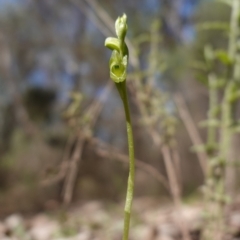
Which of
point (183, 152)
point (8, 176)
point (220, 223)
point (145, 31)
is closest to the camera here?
point (220, 223)

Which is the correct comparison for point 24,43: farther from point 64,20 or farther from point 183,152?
point 183,152

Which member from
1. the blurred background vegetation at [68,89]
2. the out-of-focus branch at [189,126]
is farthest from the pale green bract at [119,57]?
the blurred background vegetation at [68,89]

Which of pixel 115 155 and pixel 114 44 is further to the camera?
pixel 115 155

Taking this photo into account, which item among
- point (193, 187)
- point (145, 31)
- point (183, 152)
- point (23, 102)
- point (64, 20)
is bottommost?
point (193, 187)

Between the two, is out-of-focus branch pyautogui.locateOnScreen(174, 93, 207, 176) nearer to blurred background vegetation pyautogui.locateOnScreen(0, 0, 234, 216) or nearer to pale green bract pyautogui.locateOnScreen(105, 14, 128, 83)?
pale green bract pyautogui.locateOnScreen(105, 14, 128, 83)

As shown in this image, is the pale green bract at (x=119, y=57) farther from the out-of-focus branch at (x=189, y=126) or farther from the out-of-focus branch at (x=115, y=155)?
the out-of-focus branch at (x=189, y=126)

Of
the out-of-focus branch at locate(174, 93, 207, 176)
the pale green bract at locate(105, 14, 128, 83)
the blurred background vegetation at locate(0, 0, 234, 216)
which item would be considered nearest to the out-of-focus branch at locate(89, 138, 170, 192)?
the out-of-focus branch at locate(174, 93, 207, 176)

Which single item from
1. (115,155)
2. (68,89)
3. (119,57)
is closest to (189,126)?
(115,155)

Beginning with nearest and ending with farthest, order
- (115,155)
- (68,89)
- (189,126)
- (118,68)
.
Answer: (118,68) < (115,155) < (189,126) < (68,89)

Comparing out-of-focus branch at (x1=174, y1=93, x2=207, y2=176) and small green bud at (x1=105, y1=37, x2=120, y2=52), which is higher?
out-of-focus branch at (x1=174, y1=93, x2=207, y2=176)

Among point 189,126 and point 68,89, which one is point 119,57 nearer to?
point 189,126

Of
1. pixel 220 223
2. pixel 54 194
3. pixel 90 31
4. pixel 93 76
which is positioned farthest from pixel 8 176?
pixel 220 223
